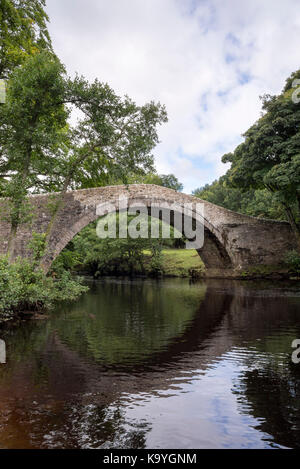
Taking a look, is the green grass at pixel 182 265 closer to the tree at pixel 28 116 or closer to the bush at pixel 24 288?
the bush at pixel 24 288

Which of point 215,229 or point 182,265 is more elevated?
point 215,229

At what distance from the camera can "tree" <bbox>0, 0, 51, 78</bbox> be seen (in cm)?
1186

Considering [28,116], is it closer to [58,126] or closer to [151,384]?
[58,126]

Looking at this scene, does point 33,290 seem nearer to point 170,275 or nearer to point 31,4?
point 31,4

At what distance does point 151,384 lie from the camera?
190 inches

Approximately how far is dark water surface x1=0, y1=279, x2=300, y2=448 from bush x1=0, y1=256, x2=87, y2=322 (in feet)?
2.21

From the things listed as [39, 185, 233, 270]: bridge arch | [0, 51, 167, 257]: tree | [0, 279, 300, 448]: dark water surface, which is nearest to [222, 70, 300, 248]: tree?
[39, 185, 233, 270]: bridge arch

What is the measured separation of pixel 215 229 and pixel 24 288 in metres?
15.7

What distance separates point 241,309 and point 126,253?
18873mm

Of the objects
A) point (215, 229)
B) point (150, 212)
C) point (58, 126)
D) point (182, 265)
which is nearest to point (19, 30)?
point (58, 126)

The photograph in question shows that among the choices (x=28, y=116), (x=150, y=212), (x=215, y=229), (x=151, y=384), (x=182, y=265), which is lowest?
(x=151, y=384)

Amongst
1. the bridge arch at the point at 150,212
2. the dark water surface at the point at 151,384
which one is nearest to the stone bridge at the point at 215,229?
the bridge arch at the point at 150,212

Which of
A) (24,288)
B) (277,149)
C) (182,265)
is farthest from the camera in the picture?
(182,265)
